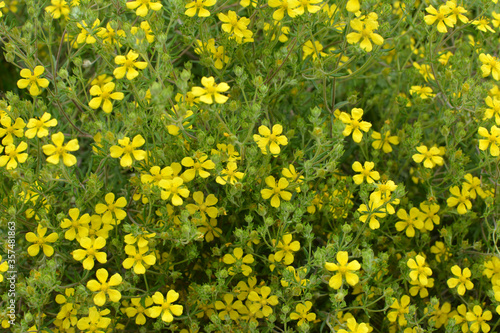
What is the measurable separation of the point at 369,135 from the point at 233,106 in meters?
1.07

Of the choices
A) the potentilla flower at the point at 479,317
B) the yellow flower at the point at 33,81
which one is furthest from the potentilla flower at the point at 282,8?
the potentilla flower at the point at 479,317

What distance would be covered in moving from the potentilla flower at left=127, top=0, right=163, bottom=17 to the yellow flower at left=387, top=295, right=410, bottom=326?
5.64ft

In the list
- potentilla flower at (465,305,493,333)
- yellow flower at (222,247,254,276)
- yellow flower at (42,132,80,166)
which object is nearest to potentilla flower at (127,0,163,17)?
yellow flower at (42,132,80,166)

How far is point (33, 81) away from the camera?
7.39 ft

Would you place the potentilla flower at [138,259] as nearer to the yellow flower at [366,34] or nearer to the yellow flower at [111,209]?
the yellow flower at [111,209]

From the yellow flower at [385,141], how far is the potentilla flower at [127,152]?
1345 millimetres

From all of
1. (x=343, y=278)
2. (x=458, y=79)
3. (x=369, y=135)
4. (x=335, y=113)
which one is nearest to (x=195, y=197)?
(x=343, y=278)

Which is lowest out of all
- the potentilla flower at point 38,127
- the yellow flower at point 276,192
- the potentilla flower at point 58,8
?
the yellow flower at point 276,192

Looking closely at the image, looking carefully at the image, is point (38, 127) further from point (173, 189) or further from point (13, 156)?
point (173, 189)

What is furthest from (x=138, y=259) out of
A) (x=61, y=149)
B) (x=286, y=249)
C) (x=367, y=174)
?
(x=367, y=174)

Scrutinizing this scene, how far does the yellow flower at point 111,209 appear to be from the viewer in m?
2.07

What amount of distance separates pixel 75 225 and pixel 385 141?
5.62 feet

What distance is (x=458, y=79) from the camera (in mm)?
2412

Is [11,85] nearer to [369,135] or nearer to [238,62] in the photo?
[238,62]
